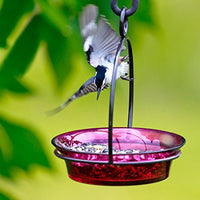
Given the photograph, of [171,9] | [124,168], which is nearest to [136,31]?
[124,168]

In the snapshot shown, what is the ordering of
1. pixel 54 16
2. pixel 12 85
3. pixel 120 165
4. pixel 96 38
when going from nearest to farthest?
1. pixel 120 165
2. pixel 96 38
3. pixel 54 16
4. pixel 12 85

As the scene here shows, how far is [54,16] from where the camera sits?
1.36 m

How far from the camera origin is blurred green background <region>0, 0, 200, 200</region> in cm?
142

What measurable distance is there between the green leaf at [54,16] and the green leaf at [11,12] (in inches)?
2.4

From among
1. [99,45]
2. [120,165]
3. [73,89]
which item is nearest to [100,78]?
[99,45]

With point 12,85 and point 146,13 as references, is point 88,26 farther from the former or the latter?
point 12,85

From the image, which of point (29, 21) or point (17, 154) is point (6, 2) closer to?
point (29, 21)

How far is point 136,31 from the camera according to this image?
1433 millimetres

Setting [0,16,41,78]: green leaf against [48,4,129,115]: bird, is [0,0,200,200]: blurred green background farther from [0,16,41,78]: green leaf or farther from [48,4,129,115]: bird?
[48,4,129,115]: bird

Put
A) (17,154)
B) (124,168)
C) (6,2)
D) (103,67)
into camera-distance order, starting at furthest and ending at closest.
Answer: (17,154)
(6,2)
(103,67)
(124,168)

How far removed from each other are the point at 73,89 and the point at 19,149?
0.58 m

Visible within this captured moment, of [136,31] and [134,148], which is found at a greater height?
[136,31]

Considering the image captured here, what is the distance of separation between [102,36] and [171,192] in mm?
1716

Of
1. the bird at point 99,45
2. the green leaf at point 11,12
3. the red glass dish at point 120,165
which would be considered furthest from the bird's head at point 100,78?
the green leaf at point 11,12
